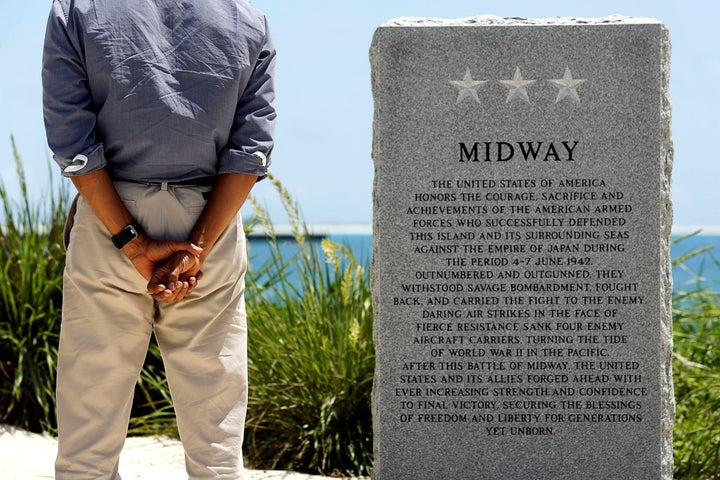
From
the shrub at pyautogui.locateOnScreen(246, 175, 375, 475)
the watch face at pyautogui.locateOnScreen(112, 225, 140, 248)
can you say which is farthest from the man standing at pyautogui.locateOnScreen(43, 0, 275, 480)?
the shrub at pyautogui.locateOnScreen(246, 175, 375, 475)

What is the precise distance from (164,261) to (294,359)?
2029 mm

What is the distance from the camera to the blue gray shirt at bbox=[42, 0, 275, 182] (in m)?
2.40

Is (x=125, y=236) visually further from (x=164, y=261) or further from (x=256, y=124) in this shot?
(x=256, y=124)

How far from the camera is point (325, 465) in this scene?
4.23 meters

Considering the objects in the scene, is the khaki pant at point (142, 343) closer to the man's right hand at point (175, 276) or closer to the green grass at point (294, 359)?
the man's right hand at point (175, 276)

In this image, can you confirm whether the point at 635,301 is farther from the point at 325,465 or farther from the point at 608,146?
the point at 325,465

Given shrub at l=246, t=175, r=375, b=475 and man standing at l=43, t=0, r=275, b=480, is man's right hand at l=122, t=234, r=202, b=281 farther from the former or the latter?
shrub at l=246, t=175, r=375, b=475

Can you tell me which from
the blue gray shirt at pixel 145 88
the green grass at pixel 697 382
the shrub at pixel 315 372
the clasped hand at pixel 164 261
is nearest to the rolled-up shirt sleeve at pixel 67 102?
the blue gray shirt at pixel 145 88

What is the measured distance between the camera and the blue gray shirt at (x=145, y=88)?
7.87ft

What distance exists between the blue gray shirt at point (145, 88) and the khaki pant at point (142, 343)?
0.38ft

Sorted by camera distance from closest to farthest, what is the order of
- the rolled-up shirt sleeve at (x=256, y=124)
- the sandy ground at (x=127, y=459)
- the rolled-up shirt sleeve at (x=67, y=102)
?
the rolled-up shirt sleeve at (x=67, y=102) < the rolled-up shirt sleeve at (x=256, y=124) < the sandy ground at (x=127, y=459)

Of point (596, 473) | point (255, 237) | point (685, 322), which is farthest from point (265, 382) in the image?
point (685, 322)

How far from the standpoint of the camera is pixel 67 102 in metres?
2.42

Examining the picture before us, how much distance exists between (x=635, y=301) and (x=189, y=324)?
5.84ft
